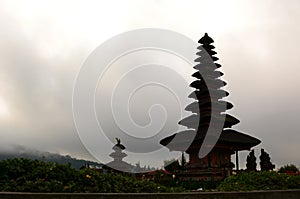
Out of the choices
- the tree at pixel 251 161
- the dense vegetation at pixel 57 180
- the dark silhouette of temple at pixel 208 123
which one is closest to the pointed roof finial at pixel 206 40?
the dark silhouette of temple at pixel 208 123

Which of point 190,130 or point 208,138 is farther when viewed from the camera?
point 190,130

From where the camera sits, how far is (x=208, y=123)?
114 feet

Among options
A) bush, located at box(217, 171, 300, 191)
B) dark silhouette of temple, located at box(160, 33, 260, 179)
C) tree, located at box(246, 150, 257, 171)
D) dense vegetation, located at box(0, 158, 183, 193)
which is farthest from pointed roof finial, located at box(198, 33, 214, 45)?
dense vegetation, located at box(0, 158, 183, 193)

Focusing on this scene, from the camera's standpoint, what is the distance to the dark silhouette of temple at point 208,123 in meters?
34.2

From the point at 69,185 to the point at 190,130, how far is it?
27.0 meters

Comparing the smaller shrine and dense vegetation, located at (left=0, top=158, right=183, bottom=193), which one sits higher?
the smaller shrine

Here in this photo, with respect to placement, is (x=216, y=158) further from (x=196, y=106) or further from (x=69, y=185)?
(x=69, y=185)

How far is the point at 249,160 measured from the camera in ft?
105

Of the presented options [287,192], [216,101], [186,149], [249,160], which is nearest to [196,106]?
[216,101]

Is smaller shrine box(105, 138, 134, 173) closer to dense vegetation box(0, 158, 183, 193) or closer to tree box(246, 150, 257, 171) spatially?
tree box(246, 150, 257, 171)

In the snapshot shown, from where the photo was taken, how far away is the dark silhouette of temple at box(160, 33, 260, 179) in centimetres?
3425

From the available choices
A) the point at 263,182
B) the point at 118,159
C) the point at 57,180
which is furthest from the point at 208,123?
the point at 57,180

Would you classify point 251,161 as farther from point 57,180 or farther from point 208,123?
point 57,180

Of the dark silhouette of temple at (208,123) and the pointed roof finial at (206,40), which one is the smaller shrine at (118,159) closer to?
the dark silhouette of temple at (208,123)
